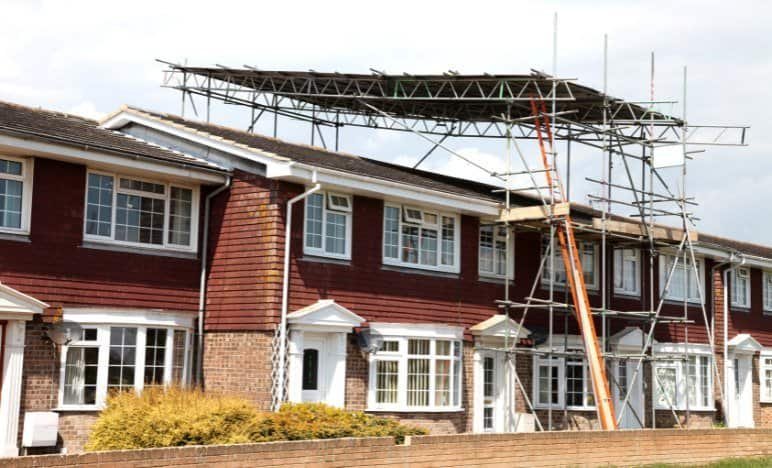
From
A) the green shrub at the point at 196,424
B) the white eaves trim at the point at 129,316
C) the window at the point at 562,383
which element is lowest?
the green shrub at the point at 196,424

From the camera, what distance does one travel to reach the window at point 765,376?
35531mm

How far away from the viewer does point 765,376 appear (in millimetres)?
35781

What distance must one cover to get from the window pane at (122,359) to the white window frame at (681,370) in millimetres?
15284

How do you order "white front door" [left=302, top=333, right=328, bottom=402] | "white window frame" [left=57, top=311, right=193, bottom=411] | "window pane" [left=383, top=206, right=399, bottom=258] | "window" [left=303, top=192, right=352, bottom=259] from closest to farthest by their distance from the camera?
"white window frame" [left=57, top=311, right=193, bottom=411]
"white front door" [left=302, top=333, right=328, bottom=402]
"window" [left=303, top=192, right=352, bottom=259]
"window pane" [left=383, top=206, right=399, bottom=258]

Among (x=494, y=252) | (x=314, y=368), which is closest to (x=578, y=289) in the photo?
(x=494, y=252)

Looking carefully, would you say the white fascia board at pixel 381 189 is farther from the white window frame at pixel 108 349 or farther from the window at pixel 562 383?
the window at pixel 562 383

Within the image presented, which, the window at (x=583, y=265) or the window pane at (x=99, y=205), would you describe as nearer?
the window pane at (x=99, y=205)

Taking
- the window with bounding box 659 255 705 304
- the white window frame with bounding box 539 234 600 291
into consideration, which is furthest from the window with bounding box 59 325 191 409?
the window with bounding box 659 255 705 304

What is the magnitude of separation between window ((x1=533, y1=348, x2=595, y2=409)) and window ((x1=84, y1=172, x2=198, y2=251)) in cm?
981

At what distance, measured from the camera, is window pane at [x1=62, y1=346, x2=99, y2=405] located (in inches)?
787

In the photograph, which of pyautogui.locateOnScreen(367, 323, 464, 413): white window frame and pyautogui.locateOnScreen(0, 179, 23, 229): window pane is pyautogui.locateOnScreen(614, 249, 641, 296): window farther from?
pyautogui.locateOnScreen(0, 179, 23, 229): window pane

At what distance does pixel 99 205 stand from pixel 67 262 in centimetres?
136

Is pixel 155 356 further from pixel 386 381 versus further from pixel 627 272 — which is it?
pixel 627 272

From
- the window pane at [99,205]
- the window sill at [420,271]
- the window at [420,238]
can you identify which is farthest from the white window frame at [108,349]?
the window at [420,238]
